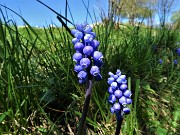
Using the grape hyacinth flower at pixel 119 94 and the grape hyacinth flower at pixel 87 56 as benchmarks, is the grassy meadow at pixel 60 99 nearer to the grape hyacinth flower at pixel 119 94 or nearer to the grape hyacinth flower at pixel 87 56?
the grape hyacinth flower at pixel 119 94

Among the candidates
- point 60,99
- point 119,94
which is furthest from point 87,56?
point 60,99

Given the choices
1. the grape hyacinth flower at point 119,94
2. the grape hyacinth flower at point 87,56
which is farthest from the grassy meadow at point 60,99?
the grape hyacinth flower at point 87,56

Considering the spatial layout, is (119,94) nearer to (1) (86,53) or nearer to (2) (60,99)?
(1) (86,53)

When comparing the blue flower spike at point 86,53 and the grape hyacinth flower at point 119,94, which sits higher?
the blue flower spike at point 86,53

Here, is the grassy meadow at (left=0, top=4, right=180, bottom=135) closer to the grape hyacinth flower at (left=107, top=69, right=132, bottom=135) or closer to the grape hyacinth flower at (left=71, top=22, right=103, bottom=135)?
the grape hyacinth flower at (left=107, top=69, right=132, bottom=135)

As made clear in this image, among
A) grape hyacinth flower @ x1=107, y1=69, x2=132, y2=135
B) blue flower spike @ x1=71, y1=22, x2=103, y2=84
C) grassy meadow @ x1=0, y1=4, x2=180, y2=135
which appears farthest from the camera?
grassy meadow @ x1=0, y1=4, x2=180, y2=135

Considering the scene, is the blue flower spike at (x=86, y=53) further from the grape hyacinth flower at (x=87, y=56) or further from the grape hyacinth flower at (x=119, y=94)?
the grape hyacinth flower at (x=119, y=94)

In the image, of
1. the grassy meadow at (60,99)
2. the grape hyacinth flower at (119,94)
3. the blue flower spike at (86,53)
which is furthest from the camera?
the grassy meadow at (60,99)

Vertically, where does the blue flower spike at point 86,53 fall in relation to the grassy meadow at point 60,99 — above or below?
above

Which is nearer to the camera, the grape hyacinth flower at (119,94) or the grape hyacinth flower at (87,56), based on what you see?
the grape hyacinth flower at (87,56)

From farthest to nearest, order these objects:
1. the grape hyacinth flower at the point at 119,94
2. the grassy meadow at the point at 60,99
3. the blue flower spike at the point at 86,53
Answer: the grassy meadow at the point at 60,99
the grape hyacinth flower at the point at 119,94
the blue flower spike at the point at 86,53

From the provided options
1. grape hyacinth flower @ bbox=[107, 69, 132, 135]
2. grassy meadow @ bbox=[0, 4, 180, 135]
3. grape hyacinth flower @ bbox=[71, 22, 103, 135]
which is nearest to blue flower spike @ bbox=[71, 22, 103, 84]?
grape hyacinth flower @ bbox=[71, 22, 103, 135]

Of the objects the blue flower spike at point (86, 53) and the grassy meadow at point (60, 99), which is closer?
the blue flower spike at point (86, 53)

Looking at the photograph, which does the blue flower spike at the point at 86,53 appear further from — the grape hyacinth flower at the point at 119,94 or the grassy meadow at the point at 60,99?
the grassy meadow at the point at 60,99
